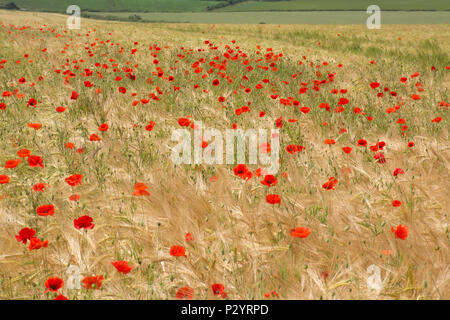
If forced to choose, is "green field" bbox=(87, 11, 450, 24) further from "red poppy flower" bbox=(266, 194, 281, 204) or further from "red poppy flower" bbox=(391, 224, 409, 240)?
"red poppy flower" bbox=(266, 194, 281, 204)

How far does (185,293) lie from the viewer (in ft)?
4.15

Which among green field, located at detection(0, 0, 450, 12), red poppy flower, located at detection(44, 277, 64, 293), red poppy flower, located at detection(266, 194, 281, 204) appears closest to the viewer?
red poppy flower, located at detection(44, 277, 64, 293)

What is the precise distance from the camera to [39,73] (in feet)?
16.3

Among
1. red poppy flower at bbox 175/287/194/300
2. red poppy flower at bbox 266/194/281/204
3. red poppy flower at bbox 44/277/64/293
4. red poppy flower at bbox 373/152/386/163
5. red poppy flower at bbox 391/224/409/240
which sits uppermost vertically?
red poppy flower at bbox 373/152/386/163

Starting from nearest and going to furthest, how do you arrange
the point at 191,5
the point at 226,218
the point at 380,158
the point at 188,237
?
the point at 188,237
the point at 226,218
the point at 380,158
the point at 191,5

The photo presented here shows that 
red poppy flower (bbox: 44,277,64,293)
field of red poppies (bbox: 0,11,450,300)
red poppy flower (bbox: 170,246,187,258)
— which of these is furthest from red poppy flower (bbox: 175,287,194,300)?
red poppy flower (bbox: 44,277,64,293)

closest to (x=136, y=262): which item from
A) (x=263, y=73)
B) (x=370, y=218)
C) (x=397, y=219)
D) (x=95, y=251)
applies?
(x=95, y=251)

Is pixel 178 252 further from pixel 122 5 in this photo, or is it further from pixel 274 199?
pixel 122 5

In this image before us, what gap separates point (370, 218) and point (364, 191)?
257 millimetres

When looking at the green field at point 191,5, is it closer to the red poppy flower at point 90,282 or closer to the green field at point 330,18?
the green field at point 330,18

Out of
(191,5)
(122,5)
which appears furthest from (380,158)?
(122,5)

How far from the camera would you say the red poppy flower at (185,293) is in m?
1.25

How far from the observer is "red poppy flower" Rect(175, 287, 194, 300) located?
49.3 inches
